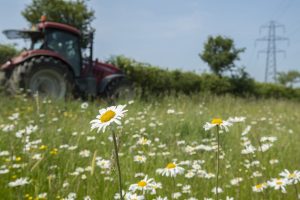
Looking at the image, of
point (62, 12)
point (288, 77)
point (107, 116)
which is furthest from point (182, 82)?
point (288, 77)

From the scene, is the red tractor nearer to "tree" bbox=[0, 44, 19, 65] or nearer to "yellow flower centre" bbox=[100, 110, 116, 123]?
"tree" bbox=[0, 44, 19, 65]

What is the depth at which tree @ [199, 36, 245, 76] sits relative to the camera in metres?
22.5

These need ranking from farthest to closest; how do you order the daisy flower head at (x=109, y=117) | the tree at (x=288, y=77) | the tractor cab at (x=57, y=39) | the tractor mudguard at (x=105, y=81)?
the tree at (x=288, y=77) → the tractor mudguard at (x=105, y=81) → the tractor cab at (x=57, y=39) → the daisy flower head at (x=109, y=117)

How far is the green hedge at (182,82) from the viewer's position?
1524 cm

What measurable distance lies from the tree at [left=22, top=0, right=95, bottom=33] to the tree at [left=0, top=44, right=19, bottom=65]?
2158 mm

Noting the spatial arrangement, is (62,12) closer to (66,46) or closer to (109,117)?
(66,46)

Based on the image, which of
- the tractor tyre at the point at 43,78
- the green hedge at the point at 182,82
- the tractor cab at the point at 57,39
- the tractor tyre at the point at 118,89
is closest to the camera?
the tractor tyre at the point at 43,78

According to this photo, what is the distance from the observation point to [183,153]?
3.68 metres

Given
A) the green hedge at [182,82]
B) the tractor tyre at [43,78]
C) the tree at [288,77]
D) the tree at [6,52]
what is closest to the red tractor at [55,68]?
the tractor tyre at [43,78]

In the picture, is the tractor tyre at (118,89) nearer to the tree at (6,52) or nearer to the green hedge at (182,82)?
the green hedge at (182,82)

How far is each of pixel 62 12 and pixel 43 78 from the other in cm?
926

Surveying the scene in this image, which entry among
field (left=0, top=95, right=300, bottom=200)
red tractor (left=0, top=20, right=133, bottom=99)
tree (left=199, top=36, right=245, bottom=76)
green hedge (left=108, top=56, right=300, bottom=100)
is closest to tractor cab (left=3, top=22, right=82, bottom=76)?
red tractor (left=0, top=20, right=133, bottom=99)

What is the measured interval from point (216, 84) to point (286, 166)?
48.3 ft

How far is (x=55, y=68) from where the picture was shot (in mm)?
9164
